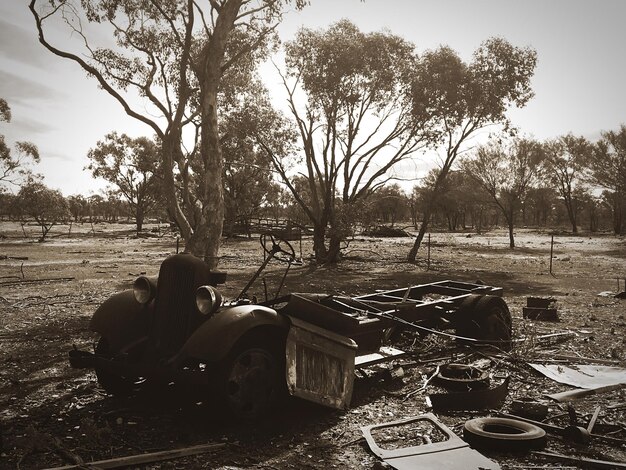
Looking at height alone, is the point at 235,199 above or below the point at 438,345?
above

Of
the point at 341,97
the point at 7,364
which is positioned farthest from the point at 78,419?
the point at 341,97

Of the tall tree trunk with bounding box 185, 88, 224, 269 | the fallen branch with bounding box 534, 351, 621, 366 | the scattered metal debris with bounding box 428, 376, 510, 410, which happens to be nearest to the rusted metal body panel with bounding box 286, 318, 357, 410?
the scattered metal debris with bounding box 428, 376, 510, 410

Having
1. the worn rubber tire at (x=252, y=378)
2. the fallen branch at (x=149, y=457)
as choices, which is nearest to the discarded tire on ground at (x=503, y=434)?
the worn rubber tire at (x=252, y=378)

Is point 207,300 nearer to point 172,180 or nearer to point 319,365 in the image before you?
point 319,365

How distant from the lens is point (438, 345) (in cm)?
742

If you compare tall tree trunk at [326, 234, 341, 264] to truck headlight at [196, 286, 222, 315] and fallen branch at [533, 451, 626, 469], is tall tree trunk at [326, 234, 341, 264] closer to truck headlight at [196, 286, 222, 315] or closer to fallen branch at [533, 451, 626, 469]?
truck headlight at [196, 286, 222, 315]

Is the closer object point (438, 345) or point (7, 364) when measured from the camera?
point (7, 364)

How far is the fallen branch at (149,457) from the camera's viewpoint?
3469 mm

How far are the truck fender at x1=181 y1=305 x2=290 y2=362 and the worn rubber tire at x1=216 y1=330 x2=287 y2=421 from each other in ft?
0.54

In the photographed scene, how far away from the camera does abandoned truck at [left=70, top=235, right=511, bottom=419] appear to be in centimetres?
425

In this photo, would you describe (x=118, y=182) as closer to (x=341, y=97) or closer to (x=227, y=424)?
(x=341, y=97)

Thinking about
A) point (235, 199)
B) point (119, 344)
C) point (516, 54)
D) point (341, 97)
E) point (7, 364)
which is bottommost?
point (7, 364)

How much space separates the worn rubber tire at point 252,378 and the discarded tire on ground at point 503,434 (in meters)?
1.79

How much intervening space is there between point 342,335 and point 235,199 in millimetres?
44296
